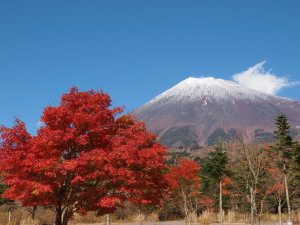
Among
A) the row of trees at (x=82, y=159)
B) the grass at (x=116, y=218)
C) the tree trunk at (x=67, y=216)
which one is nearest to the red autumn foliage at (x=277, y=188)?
the grass at (x=116, y=218)

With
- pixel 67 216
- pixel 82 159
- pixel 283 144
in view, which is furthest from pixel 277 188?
pixel 82 159

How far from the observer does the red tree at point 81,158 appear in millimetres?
15930

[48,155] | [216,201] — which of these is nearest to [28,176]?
[48,155]

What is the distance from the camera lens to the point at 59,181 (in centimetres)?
1684

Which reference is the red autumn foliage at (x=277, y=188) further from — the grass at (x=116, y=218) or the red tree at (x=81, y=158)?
the red tree at (x=81, y=158)

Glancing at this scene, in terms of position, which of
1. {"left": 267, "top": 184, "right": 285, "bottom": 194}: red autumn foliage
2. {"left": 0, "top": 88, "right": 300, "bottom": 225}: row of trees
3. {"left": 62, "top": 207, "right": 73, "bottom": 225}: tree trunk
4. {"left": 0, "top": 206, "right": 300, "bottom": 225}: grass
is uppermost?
{"left": 0, "top": 88, "right": 300, "bottom": 225}: row of trees

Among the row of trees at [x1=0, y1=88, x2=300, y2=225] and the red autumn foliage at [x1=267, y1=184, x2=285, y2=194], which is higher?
the row of trees at [x1=0, y1=88, x2=300, y2=225]

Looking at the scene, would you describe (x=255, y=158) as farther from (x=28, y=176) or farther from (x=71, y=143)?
(x=28, y=176)

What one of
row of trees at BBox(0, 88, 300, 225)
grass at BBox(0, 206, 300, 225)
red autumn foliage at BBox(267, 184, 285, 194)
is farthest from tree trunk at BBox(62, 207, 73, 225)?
red autumn foliage at BBox(267, 184, 285, 194)

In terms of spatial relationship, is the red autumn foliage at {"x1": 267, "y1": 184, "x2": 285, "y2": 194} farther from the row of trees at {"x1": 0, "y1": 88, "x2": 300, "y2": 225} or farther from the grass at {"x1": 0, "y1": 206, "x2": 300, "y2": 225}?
the row of trees at {"x1": 0, "y1": 88, "x2": 300, "y2": 225}

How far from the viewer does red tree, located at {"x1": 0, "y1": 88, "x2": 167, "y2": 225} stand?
52.3ft

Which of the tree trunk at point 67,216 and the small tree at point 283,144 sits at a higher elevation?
the small tree at point 283,144

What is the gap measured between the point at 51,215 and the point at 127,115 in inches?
1045

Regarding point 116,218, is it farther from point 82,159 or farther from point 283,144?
point 82,159
